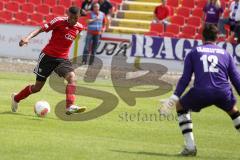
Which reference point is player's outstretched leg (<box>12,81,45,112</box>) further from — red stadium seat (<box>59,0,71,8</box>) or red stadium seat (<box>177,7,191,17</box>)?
red stadium seat (<box>59,0,71,8</box>)

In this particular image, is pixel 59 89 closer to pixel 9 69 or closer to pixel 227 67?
pixel 9 69

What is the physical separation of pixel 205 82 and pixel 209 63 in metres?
0.29

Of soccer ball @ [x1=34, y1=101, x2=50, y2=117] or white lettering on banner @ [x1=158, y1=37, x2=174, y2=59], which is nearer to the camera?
soccer ball @ [x1=34, y1=101, x2=50, y2=117]

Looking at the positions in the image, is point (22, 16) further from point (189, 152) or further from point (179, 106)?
point (189, 152)

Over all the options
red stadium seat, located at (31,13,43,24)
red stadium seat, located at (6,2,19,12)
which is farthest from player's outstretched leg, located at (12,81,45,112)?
red stadium seat, located at (6,2,19,12)

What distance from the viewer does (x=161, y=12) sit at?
29125 millimetres

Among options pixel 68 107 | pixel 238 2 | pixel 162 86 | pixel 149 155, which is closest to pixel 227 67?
pixel 149 155

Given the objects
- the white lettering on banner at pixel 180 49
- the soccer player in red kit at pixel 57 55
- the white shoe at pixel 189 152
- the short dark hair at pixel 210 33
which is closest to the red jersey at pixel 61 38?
the soccer player in red kit at pixel 57 55


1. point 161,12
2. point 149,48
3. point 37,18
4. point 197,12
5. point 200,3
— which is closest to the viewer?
point 149,48

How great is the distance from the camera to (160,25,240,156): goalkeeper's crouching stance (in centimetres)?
1057

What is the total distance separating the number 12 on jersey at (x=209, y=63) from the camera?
10594 millimetres

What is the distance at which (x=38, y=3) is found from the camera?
Answer: 107 ft

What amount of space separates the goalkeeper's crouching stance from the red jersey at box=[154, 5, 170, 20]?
18.2 metres

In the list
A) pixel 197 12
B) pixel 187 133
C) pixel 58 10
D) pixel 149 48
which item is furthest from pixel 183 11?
pixel 187 133
